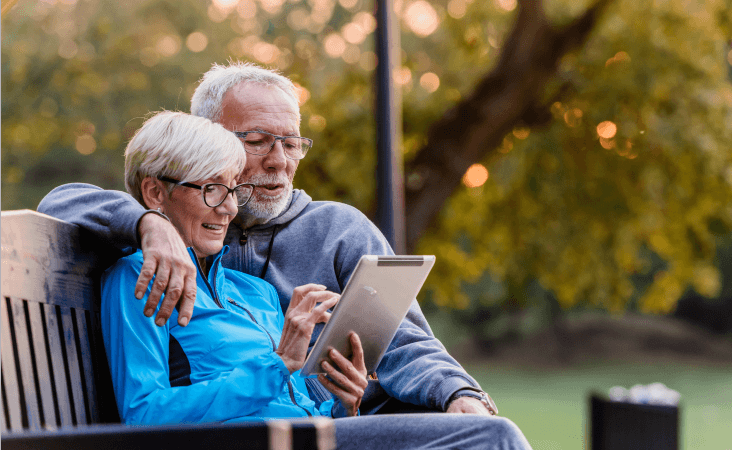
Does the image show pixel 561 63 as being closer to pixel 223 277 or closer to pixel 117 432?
pixel 223 277

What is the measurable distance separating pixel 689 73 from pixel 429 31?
3469 mm

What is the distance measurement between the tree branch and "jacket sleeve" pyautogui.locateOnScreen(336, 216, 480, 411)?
17.8 ft

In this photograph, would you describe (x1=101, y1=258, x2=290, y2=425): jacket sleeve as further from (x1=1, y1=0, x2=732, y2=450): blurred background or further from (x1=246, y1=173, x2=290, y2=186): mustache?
(x1=1, y1=0, x2=732, y2=450): blurred background

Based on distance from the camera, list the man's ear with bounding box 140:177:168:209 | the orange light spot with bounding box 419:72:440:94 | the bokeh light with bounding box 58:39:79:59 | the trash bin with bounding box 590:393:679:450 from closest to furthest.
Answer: the man's ear with bounding box 140:177:168:209
the trash bin with bounding box 590:393:679:450
the orange light spot with bounding box 419:72:440:94
the bokeh light with bounding box 58:39:79:59

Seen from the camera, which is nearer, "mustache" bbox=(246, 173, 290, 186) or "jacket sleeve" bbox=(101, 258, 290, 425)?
"jacket sleeve" bbox=(101, 258, 290, 425)

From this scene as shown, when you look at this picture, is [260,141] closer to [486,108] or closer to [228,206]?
[228,206]

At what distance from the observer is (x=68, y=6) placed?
11516 millimetres

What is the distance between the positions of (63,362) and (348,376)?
0.74m

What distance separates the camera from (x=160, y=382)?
191cm

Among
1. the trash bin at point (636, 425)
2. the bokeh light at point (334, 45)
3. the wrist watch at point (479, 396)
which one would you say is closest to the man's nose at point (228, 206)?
the wrist watch at point (479, 396)

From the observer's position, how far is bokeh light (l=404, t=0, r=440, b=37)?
10.6 metres

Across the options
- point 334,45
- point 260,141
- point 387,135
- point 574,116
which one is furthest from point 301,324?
point 334,45

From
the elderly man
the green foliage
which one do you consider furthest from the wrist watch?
the green foliage

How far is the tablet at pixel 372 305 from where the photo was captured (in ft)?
6.65
